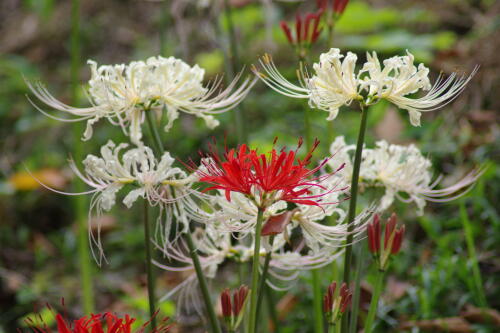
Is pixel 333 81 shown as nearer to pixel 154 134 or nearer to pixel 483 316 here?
pixel 154 134

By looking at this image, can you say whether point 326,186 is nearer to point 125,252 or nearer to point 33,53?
point 125,252

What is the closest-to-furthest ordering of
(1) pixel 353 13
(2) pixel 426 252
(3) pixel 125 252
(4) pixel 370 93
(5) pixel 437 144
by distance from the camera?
1. (4) pixel 370 93
2. (2) pixel 426 252
3. (5) pixel 437 144
4. (3) pixel 125 252
5. (1) pixel 353 13

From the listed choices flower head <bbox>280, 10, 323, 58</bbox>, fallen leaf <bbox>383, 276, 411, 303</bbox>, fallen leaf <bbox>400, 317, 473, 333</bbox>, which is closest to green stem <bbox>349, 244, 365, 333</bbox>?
flower head <bbox>280, 10, 323, 58</bbox>

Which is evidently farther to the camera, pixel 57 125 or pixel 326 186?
pixel 57 125

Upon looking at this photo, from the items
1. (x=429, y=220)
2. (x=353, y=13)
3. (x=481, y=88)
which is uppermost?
(x=353, y=13)

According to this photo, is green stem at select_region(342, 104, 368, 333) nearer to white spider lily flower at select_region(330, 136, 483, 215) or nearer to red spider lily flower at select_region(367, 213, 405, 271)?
red spider lily flower at select_region(367, 213, 405, 271)

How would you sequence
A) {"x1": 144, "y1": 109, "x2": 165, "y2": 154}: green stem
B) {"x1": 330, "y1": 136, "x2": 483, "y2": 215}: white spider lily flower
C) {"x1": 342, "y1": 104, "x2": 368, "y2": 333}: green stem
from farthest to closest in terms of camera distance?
{"x1": 330, "y1": 136, "x2": 483, "y2": 215}: white spider lily flower < {"x1": 144, "y1": 109, "x2": 165, "y2": 154}: green stem < {"x1": 342, "y1": 104, "x2": 368, "y2": 333}: green stem

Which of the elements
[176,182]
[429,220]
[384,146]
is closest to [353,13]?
[429,220]
